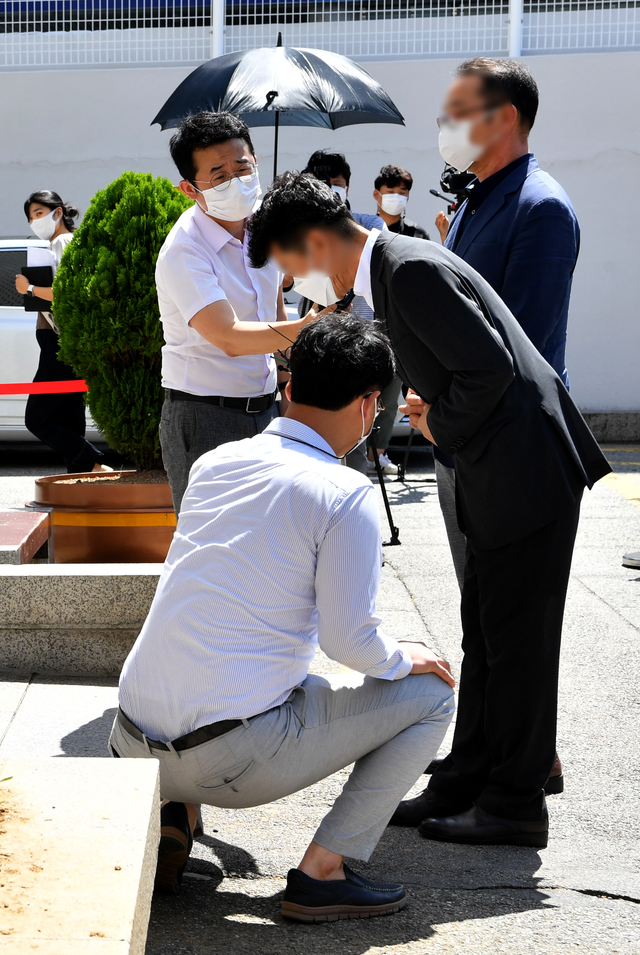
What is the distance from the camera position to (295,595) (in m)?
2.24

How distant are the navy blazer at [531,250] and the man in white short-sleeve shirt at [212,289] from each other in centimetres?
79

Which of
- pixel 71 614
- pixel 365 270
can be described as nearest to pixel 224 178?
pixel 365 270

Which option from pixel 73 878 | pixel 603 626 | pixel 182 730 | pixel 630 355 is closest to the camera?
pixel 73 878

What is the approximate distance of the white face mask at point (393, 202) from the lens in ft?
24.6

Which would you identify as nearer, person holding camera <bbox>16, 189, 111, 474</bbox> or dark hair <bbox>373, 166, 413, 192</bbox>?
person holding camera <bbox>16, 189, 111, 474</bbox>

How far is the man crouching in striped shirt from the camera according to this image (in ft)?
7.20

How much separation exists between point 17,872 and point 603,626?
3.41m

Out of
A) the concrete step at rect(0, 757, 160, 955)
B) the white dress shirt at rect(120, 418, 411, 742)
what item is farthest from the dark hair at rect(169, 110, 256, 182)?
the concrete step at rect(0, 757, 160, 955)

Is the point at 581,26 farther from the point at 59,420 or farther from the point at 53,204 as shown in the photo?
the point at 59,420

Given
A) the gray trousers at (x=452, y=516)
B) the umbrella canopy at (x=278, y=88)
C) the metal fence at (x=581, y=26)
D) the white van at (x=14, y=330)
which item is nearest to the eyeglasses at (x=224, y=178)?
the gray trousers at (x=452, y=516)

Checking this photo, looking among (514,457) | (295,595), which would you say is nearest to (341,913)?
(295,595)

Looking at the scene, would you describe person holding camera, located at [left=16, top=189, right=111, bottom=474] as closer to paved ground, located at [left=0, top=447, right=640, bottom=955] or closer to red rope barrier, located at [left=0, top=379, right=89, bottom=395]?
red rope barrier, located at [left=0, top=379, right=89, bottom=395]

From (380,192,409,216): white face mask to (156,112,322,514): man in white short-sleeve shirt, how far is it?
421 cm

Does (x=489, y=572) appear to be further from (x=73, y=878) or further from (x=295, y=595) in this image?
(x=73, y=878)
